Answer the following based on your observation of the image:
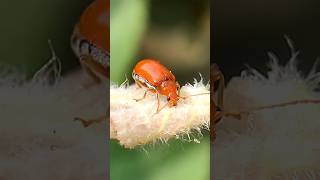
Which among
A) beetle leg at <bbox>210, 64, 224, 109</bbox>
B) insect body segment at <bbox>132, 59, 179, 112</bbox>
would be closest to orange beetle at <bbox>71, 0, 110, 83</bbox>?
insect body segment at <bbox>132, 59, 179, 112</bbox>

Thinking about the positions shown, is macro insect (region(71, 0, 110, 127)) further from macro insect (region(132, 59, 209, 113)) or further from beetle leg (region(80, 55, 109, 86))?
macro insect (region(132, 59, 209, 113))

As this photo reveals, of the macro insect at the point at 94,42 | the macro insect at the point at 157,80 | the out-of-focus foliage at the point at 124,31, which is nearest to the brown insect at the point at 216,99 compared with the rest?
the macro insect at the point at 157,80

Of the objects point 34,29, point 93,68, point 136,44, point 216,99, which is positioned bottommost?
point 216,99

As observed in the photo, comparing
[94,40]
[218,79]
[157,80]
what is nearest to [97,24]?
[94,40]

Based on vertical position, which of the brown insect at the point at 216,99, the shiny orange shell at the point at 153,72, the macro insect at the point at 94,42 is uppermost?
the macro insect at the point at 94,42

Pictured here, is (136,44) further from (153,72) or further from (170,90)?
(170,90)

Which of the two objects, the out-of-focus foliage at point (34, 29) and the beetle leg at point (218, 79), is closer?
the out-of-focus foliage at point (34, 29)

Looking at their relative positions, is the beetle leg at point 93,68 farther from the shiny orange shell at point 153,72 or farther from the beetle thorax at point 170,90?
the beetle thorax at point 170,90
